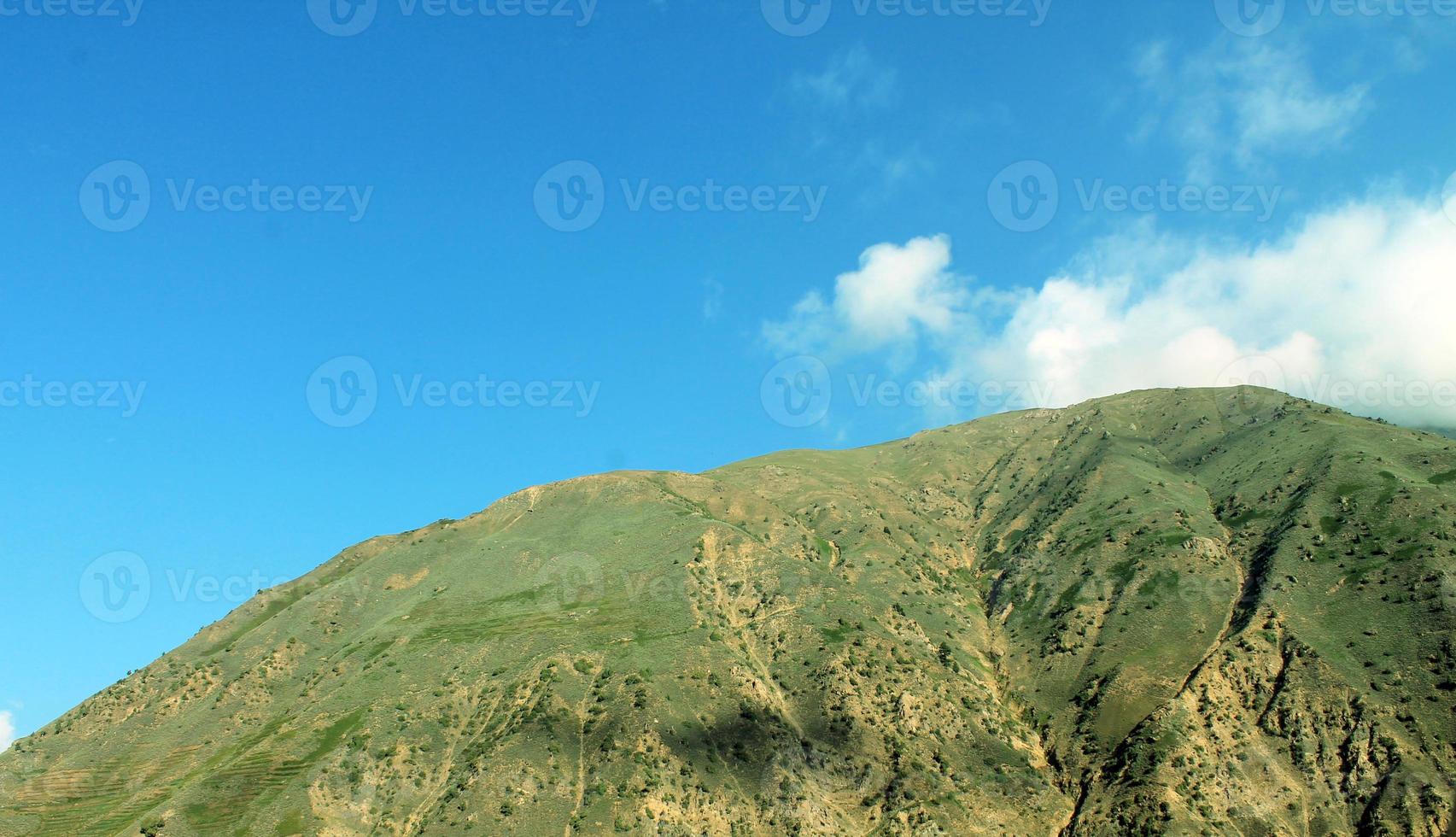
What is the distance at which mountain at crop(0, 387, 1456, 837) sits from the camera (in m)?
88.7

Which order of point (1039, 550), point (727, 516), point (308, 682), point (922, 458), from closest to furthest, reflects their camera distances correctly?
point (308, 682), point (1039, 550), point (727, 516), point (922, 458)

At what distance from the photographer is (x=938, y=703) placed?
104m

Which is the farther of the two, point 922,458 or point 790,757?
point 922,458

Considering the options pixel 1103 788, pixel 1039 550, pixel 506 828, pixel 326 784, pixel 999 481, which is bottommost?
pixel 1103 788

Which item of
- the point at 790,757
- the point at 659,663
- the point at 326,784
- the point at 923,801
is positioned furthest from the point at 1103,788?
the point at 326,784

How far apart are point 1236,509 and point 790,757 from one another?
76048 millimetres

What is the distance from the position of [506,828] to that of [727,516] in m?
70.9

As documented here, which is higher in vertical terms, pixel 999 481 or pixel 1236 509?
pixel 999 481

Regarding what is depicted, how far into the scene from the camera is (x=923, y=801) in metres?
91.3

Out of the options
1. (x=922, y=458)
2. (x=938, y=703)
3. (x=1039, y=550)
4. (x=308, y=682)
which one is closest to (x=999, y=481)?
(x=922, y=458)

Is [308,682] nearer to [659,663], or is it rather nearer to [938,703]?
[659,663]

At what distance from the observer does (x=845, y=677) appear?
106m

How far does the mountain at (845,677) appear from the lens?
88688 mm

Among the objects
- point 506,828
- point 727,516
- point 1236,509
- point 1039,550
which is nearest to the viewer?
point 506,828
